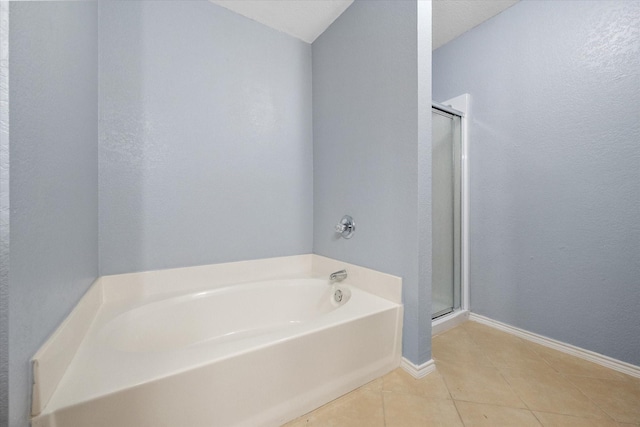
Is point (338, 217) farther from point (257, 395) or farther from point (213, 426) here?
point (213, 426)

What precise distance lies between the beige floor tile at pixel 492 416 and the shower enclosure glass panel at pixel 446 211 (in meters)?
0.71

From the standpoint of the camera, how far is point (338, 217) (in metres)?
1.71

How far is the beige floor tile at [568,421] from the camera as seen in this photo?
92cm

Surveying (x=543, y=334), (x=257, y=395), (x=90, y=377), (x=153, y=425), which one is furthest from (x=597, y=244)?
(x=90, y=377)

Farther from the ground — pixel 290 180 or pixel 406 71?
pixel 406 71

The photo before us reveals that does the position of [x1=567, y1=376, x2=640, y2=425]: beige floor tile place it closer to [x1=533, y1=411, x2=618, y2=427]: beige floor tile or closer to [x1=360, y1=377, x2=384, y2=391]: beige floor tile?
[x1=533, y1=411, x2=618, y2=427]: beige floor tile

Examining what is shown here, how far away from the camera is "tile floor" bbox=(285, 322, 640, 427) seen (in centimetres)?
94

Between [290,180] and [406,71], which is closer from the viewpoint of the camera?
[406,71]

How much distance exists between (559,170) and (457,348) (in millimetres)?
1225

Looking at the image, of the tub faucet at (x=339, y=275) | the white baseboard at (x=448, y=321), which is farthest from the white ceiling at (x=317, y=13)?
the white baseboard at (x=448, y=321)

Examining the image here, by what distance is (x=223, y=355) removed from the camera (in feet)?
2.58

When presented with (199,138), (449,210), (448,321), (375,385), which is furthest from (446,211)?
(199,138)

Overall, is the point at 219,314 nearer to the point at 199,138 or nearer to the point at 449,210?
the point at 199,138

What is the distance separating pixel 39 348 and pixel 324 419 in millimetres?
925
